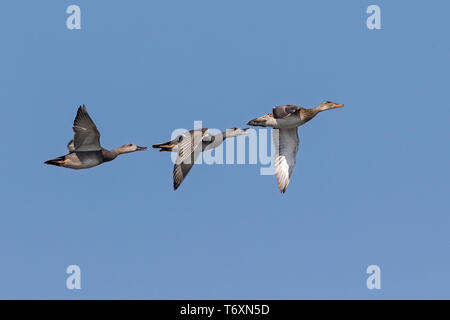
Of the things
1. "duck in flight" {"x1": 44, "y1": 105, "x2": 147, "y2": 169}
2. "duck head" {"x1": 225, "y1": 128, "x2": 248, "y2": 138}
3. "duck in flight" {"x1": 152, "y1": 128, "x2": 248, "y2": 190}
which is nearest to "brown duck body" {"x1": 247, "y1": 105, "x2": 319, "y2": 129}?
"duck in flight" {"x1": 152, "y1": 128, "x2": 248, "y2": 190}

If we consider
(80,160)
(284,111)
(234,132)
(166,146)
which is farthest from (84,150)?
(284,111)

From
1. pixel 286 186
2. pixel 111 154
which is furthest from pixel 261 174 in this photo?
pixel 111 154

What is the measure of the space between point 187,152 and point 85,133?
10.4ft

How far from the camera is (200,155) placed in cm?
3406

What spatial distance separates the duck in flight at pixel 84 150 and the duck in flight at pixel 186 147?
188 cm

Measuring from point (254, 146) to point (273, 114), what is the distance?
1.89 meters

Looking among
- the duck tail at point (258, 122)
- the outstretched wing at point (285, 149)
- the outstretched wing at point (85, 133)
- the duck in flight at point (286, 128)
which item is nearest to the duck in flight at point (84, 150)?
the outstretched wing at point (85, 133)

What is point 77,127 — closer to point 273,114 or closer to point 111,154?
point 111,154

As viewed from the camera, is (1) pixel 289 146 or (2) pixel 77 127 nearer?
(2) pixel 77 127

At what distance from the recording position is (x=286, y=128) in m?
34.7

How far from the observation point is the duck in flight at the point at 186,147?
111 feet

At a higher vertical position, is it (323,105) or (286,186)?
(323,105)

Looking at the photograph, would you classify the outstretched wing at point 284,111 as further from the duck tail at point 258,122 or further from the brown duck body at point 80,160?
the brown duck body at point 80,160

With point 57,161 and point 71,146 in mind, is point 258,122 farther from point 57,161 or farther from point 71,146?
point 57,161
